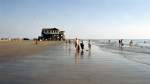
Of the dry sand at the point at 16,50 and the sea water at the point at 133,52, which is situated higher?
the dry sand at the point at 16,50

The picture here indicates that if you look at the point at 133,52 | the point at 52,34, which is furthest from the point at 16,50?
the point at 52,34

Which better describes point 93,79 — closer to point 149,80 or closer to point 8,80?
point 149,80

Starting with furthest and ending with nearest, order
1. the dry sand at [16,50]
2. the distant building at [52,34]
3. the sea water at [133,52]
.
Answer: the distant building at [52,34] < the dry sand at [16,50] < the sea water at [133,52]

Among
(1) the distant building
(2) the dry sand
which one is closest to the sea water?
(2) the dry sand

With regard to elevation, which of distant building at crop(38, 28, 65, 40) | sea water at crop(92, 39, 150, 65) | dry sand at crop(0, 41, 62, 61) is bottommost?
sea water at crop(92, 39, 150, 65)

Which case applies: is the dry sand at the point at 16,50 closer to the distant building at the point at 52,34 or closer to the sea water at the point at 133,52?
the sea water at the point at 133,52

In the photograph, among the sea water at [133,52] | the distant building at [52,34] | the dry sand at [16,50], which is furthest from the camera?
the distant building at [52,34]

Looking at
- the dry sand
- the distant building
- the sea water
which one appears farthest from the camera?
the distant building

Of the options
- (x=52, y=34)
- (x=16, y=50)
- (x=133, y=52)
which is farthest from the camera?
(x=52, y=34)

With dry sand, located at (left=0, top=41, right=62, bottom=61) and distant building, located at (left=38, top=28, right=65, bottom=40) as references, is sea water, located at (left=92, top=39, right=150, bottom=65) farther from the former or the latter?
distant building, located at (left=38, top=28, right=65, bottom=40)

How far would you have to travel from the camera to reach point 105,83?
11.2 metres

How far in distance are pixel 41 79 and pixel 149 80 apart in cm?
436

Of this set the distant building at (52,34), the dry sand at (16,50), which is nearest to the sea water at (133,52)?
the dry sand at (16,50)

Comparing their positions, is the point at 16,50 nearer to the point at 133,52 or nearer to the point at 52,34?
the point at 133,52
